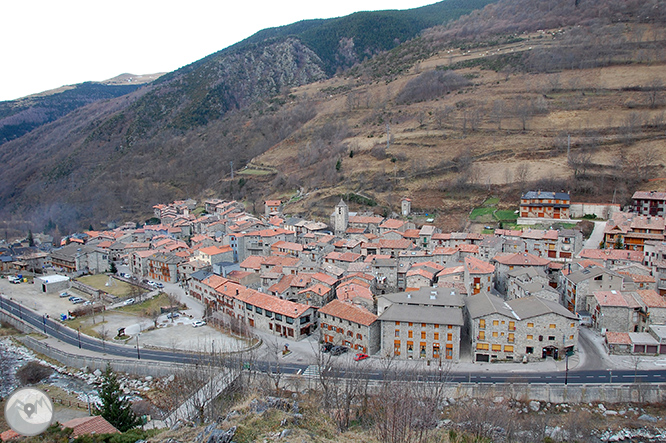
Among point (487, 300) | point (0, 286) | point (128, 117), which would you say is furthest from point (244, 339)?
point (128, 117)

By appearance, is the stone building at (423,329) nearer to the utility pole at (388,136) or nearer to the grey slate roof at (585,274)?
the grey slate roof at (585,274)

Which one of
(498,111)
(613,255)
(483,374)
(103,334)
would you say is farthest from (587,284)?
(498,111)

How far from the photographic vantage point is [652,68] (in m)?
81.6

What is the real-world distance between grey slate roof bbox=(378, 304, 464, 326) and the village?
0.13 meters

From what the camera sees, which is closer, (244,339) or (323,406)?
(323,406)

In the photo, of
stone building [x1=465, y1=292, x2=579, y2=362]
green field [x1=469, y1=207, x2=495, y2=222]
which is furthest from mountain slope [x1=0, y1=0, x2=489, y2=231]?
stone building [x1=465, y1=292, x2=579, y2=362]

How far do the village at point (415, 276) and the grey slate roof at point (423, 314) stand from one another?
13 cm

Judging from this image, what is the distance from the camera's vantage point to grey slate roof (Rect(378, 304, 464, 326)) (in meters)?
32.3

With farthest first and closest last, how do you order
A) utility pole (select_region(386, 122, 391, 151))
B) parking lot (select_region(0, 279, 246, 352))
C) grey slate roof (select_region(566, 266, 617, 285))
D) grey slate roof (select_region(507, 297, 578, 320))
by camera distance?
1. utility pole (select_region(386, 122, 391, 151))
2. grey slate roof (select_region(566, 266, 617, 285))
3. parking lot (select_region(0, 279, 246, 352))
4. grey slate roof (select_region(507, 297, 578, 320))

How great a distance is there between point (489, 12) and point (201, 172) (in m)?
94.3

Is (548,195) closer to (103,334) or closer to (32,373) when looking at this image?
(103,334)

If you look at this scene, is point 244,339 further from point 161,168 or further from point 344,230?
point 161,168

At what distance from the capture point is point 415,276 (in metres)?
41.7

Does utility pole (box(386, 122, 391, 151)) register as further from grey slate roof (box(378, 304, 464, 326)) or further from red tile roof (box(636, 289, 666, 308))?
red tile roof (box(636, 289, 666, 308))
